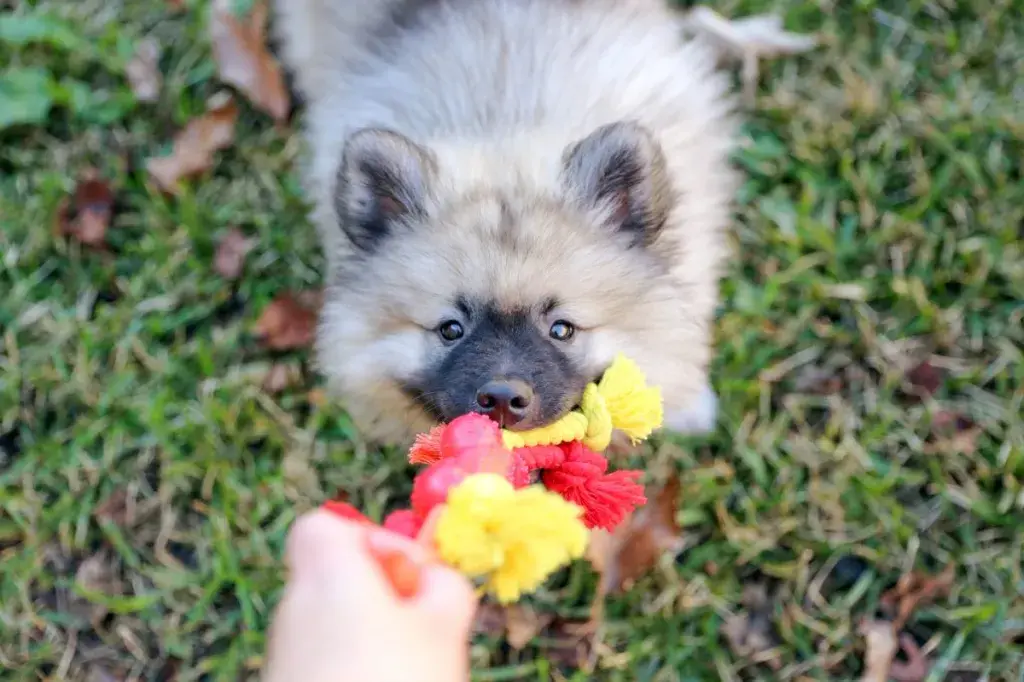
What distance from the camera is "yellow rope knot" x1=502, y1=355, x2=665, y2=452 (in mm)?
1864

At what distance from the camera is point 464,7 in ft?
8.53

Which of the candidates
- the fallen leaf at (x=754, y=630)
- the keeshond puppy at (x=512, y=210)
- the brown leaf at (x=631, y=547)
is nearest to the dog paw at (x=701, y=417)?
the keeshond puppy at (x=512, y=210)

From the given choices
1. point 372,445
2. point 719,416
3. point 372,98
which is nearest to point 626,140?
point 372,98

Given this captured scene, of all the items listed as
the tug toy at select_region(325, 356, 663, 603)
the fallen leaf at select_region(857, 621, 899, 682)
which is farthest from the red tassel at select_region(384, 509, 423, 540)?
the fallen leaf at select_region(857, 621, 899, 682)

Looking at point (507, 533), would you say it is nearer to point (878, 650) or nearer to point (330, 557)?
point (330, 557)

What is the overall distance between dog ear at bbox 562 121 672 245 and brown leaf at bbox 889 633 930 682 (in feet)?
4.65

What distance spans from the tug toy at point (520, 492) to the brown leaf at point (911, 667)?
45.9 inches

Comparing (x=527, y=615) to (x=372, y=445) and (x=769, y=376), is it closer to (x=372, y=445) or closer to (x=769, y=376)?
(x=372, y=445)

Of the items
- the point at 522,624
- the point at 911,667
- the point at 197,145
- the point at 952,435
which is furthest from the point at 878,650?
the point at 197,145

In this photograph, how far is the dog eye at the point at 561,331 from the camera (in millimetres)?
2027

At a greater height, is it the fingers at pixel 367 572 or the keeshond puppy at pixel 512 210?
the fingers at pixel 367 572

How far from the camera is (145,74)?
10.9 ft

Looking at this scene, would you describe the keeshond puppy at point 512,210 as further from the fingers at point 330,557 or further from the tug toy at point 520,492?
the fingers at point 330,557

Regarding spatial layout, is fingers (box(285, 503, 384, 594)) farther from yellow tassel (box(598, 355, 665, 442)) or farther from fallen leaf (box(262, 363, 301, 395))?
fallen leaf (box(262, 363, 301, 395))
